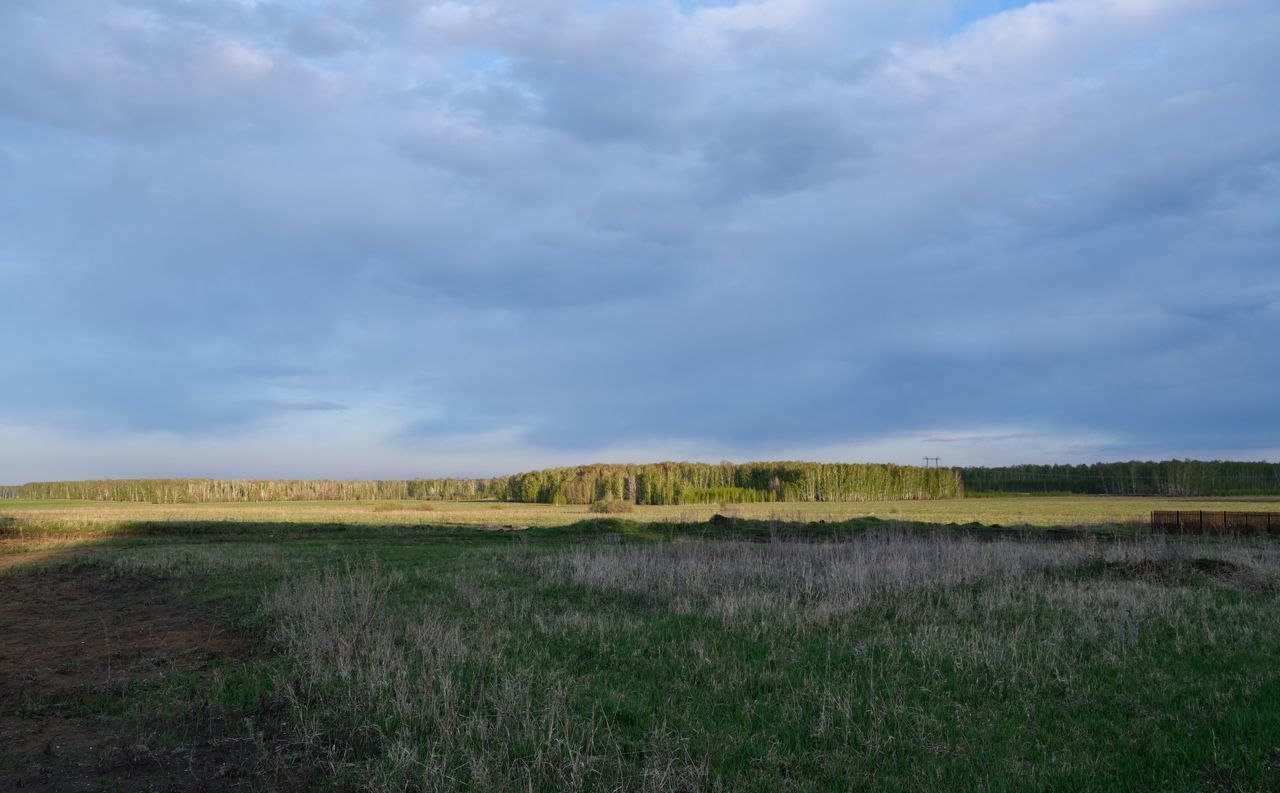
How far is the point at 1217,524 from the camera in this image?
32719 millimetres

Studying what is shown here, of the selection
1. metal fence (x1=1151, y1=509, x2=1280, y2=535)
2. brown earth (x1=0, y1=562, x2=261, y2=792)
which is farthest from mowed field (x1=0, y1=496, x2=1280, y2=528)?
brown earth (x1=0, y1=562, x2=261, y2=792)

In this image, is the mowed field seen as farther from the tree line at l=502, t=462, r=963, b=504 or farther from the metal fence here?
the tree line at l=502, t=462, r=963, b=504

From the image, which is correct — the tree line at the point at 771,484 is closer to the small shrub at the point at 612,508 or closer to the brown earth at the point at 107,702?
the small shrub at the point at 612,508

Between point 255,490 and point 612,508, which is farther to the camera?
point 255,490

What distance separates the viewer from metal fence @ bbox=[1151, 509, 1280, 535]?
31.5 meters

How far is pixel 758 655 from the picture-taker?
9.29 metres

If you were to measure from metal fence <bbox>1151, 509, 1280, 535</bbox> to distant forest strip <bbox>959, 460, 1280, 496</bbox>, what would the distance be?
8912 cm

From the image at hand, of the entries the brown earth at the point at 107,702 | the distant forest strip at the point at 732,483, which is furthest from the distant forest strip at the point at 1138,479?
the brown earth at the point at 107,702

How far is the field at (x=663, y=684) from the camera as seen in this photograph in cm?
591

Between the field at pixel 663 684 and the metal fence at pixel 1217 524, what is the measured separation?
18983 millimetres

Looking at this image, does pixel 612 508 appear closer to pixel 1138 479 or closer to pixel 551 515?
pixel 551 515

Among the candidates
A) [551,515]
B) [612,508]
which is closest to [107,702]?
[551,515]

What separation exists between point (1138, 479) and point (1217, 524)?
331 ft

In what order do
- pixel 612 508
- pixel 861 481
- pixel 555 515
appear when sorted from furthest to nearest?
pixel 861 481 < pixel 612 508 < pixel 555 515
